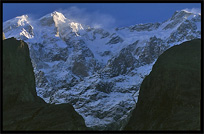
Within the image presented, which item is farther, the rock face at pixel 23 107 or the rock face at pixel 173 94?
the rock face at pixel 173 94

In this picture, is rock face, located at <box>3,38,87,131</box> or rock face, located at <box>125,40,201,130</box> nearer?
rock face, located at <box>3,38,87,131</box>

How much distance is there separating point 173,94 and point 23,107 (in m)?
26.2

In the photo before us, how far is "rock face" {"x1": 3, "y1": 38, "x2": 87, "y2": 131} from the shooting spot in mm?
51812

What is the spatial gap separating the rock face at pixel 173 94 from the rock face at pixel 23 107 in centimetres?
1398

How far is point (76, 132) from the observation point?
51344 mm

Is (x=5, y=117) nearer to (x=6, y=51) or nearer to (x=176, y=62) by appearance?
(x=6, y=51)

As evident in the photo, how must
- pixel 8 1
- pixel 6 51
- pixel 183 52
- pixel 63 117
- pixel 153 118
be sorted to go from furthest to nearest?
pixel 183 52 → pixel 153 118 → pixel 6 51 → pixel 63 117 → pixel 8 1

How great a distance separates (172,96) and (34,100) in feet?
80.5

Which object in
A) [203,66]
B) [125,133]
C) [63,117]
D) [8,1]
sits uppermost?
[8,1]

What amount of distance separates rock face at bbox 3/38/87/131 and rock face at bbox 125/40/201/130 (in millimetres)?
→ 13980

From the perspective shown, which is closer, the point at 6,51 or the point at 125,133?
the point at 6,51

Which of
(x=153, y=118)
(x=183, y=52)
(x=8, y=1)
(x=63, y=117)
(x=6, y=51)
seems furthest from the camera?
(x=183, y=52)

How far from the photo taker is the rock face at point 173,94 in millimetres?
55144

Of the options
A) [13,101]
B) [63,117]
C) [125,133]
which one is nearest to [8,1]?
[13,101]
